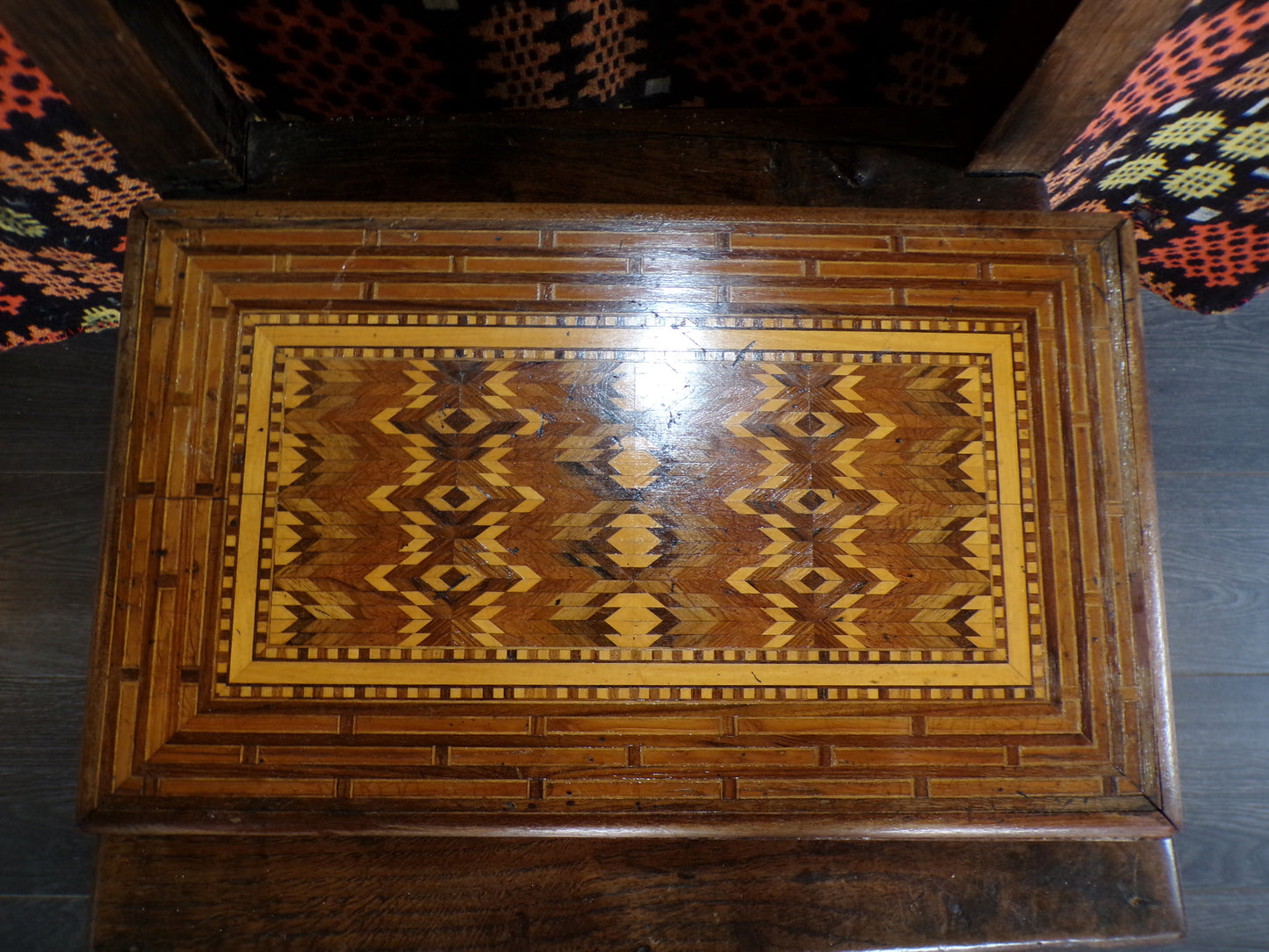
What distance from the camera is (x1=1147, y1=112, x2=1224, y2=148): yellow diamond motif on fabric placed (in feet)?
3.36

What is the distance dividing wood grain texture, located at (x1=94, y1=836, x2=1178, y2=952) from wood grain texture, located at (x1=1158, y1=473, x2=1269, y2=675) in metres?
0.51

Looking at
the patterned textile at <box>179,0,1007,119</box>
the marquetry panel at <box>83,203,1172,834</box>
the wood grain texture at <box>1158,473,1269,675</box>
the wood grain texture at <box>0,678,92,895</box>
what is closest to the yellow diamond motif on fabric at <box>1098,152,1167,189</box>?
the marquetry panel at <box>83,203,1172,834</box>

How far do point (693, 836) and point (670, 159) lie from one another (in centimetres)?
92

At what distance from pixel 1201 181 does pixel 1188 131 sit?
4.7 inches

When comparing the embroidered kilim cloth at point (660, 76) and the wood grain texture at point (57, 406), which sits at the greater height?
the embroidered kilim cloth at point (660, 76)

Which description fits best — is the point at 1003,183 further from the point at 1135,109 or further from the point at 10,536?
the point at 10,536

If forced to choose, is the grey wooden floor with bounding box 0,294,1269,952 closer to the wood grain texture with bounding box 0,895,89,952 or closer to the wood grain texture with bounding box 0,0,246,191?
the wood grain texture with bounding box 0,895,89,952

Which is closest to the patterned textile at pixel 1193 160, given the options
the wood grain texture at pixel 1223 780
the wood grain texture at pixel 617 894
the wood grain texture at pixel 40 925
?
the wood grain texture at pixel 1223 780

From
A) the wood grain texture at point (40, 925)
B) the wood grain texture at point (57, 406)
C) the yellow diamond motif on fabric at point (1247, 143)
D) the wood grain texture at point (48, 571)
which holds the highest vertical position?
the yellow diamond motif on fabric at point (1247, 143)

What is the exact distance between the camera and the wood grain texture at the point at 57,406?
1.30 metres

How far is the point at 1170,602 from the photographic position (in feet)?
4.22

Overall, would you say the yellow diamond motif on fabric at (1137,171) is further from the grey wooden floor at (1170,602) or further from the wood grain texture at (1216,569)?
the wood grain texture at (1216,569)

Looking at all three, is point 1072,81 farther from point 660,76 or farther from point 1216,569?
point 1216,569

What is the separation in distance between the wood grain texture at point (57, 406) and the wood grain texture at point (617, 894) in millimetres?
726
